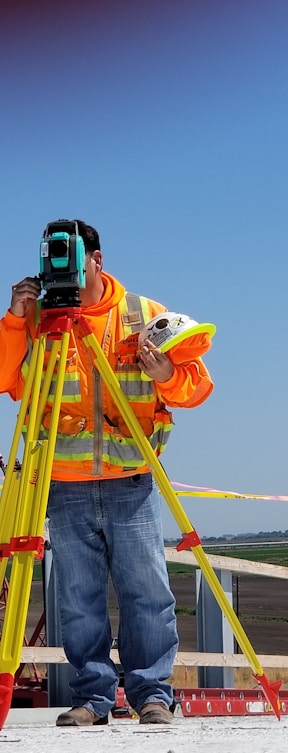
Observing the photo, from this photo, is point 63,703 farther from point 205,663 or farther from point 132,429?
point 132,429

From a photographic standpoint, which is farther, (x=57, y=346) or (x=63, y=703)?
(x=63, y=703)

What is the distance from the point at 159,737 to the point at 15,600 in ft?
2.12

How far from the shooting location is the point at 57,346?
12.2ft

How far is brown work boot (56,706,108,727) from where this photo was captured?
12.1 feet

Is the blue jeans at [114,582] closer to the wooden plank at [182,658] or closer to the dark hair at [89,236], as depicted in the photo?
the dark hair at [89,236]

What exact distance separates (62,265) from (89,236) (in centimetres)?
37

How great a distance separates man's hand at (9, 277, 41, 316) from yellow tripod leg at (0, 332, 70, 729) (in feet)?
0.62

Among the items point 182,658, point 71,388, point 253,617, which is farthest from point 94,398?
point 253,617

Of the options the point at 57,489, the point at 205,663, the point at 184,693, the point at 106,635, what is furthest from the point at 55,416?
the point at 205,663

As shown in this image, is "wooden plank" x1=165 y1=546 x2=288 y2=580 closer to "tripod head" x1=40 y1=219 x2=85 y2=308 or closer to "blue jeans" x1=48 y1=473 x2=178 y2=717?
"blue jeans" x1=48 y1=473 x2=178 y2=717

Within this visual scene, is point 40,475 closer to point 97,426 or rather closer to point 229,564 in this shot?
point 97,426

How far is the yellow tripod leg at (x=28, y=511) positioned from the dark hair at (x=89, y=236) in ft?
1.63

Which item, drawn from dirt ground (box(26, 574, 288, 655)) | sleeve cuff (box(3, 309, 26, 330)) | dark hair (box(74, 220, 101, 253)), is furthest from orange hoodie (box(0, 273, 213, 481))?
dirt ground (box(26, 574, 288, 655))

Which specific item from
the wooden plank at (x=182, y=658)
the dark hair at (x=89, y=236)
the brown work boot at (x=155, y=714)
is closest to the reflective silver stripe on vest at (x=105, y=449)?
the dark hair at (x=89, y=236)
